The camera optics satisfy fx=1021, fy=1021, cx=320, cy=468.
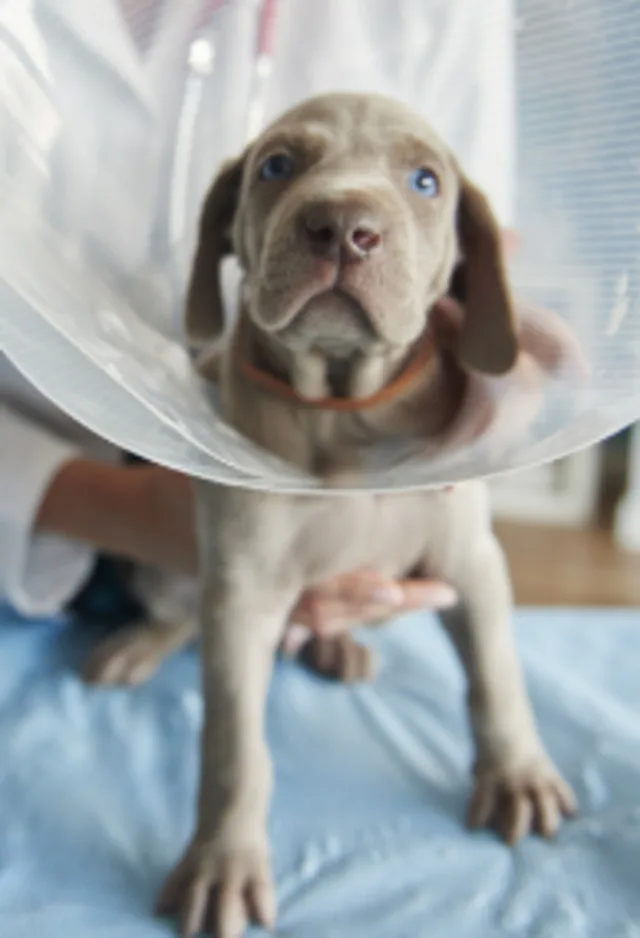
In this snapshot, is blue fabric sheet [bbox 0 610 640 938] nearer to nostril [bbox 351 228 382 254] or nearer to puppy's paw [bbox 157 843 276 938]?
puppy's paw [bbox 157 843 276 938]

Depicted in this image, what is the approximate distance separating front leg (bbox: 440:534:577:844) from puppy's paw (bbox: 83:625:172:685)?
1.32 ft

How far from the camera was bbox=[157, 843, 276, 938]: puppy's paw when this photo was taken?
0.80 m

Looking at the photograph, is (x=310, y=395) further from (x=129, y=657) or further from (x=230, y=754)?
(x=129, y=657)

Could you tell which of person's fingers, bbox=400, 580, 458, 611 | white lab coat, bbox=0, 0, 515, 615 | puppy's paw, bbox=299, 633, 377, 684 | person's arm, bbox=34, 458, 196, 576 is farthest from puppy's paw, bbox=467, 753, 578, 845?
white lab coat, bbox=0, 0, 515, 615

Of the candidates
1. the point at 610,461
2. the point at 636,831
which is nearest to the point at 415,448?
the point at 636,831

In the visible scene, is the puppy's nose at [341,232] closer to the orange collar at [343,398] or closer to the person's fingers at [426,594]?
the orange collar at [343,398]

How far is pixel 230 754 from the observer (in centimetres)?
80

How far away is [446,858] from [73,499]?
578mm

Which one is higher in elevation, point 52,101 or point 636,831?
point 52,101

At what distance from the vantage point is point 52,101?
2.58 ft

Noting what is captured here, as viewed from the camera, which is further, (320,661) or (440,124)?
(320,661)

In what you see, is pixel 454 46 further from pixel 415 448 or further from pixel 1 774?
pixel 1 774

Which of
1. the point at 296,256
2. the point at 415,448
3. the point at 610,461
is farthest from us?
the point at 610,461

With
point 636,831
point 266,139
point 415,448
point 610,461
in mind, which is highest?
point 266,139
